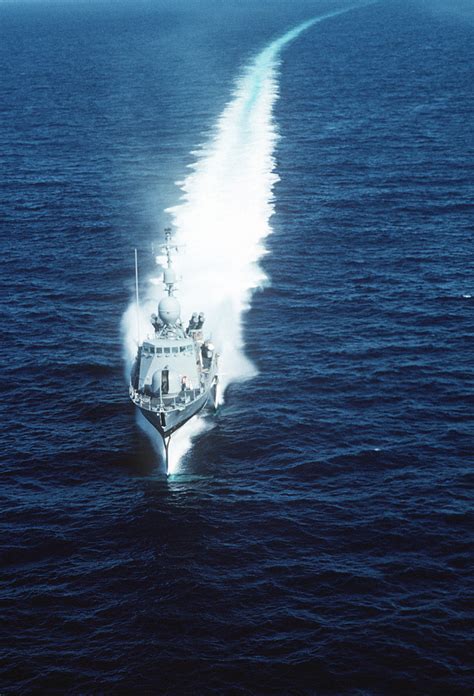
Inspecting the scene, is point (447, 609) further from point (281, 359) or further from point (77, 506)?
point (281, 359)

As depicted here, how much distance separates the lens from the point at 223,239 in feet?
428

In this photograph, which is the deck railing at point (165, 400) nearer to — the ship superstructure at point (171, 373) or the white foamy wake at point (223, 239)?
the ship superstructure at point (171, 373)

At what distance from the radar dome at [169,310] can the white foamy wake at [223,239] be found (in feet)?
31.0

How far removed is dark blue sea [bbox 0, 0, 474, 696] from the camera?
6003cm

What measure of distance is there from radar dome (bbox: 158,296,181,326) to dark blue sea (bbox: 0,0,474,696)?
899 centimetres

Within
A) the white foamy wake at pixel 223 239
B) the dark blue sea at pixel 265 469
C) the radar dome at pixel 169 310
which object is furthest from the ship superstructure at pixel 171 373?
the dark blue sea at pixel 265 469

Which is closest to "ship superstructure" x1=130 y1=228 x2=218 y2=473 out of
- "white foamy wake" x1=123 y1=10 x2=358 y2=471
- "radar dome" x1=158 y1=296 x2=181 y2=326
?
"radar dome" x1=158 y1=296 x2=181 y2=326

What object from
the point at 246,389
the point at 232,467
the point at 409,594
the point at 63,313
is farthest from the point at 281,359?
the point at 409,594

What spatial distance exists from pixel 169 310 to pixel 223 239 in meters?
40.1

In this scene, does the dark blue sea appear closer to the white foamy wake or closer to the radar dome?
the white foamy wake

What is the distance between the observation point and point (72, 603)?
64.7m

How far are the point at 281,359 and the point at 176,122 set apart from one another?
10948 cm

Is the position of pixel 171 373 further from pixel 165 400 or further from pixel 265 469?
pixel 265 469

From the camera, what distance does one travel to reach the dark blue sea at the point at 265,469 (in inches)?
2363
